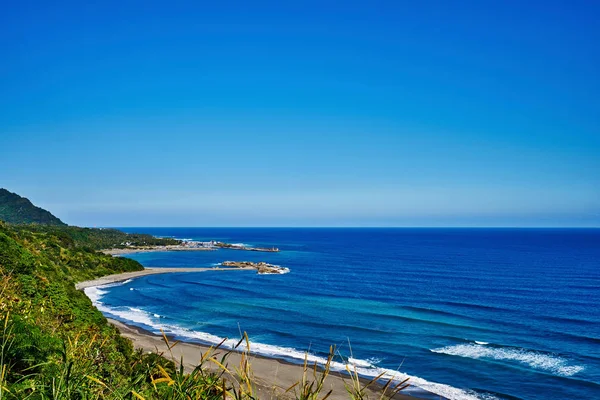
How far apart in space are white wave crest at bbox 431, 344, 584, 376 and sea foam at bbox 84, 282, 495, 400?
6417 mm

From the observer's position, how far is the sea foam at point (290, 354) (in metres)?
27.8

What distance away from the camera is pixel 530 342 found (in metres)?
38.4

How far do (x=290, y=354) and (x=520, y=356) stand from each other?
18.3 metres

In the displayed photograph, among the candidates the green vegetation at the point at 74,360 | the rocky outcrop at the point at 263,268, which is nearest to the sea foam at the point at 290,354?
the green vegetation at the point at 74,360

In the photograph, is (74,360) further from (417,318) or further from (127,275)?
(127,275)

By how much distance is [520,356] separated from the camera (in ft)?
113

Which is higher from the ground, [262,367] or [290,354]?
[262,367]

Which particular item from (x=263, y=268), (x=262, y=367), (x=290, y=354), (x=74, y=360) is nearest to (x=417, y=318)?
(x=290, y=354)

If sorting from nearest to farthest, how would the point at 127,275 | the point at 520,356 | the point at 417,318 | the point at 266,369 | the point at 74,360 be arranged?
the point at 74,360, the point at 266,369, the point at 520,356, the point at 417,318, the point at 127,275

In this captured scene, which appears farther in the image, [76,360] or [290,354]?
[290,354]

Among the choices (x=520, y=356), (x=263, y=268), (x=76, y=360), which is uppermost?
(x=76, y=360)

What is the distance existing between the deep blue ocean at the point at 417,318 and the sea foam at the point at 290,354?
0.51 feet

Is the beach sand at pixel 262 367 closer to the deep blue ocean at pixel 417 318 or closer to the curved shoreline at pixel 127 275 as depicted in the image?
the deep blue ocean at pixel 417 318

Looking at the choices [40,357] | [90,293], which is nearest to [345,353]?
[40,357]
